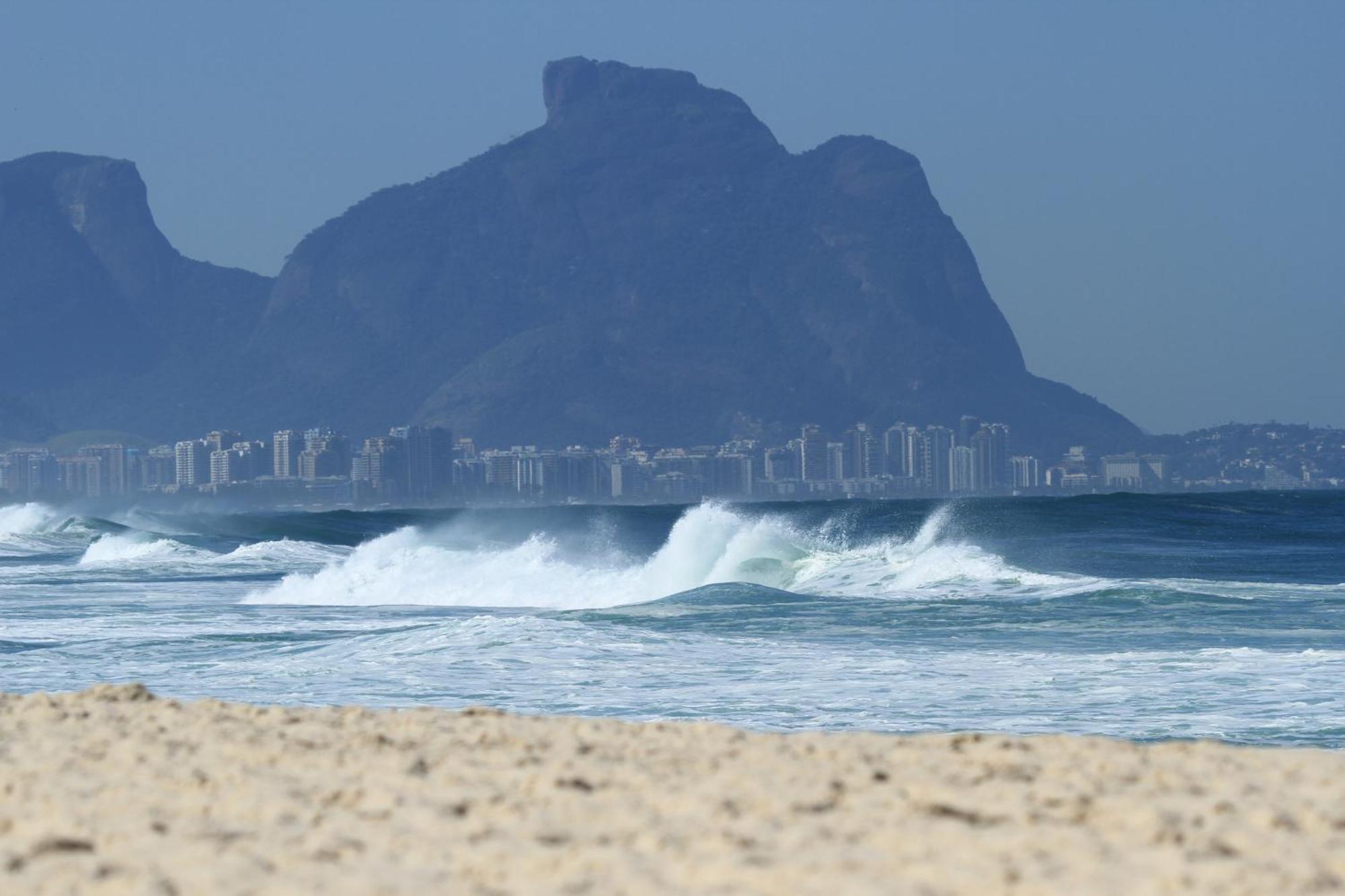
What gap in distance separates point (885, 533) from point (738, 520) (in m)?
36.3

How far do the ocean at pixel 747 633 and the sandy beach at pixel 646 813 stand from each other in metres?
4.02

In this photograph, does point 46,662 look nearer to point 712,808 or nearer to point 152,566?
point 712,808

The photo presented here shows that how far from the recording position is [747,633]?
19797 millimetres

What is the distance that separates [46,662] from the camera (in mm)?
17906

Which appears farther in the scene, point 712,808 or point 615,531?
point 615,531

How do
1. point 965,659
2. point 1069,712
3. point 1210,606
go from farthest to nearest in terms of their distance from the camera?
point 1210,606 < point 965,659 < point 1069,712

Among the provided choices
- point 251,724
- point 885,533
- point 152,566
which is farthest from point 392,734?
point 885,533

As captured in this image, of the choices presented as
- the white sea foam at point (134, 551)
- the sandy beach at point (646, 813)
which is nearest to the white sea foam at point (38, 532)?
the white sea foam at point (134, 551)

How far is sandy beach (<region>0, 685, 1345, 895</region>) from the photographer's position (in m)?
5.30

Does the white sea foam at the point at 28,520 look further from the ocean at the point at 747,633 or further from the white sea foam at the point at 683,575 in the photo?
the white sea foam at the point at 683,575

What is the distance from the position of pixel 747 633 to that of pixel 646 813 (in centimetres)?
1347

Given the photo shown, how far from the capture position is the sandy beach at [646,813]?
17.4 ft

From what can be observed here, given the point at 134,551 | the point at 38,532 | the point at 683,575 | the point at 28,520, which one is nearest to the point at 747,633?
the point at 683,575

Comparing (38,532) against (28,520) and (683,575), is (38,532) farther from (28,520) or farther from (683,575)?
(683,575)
